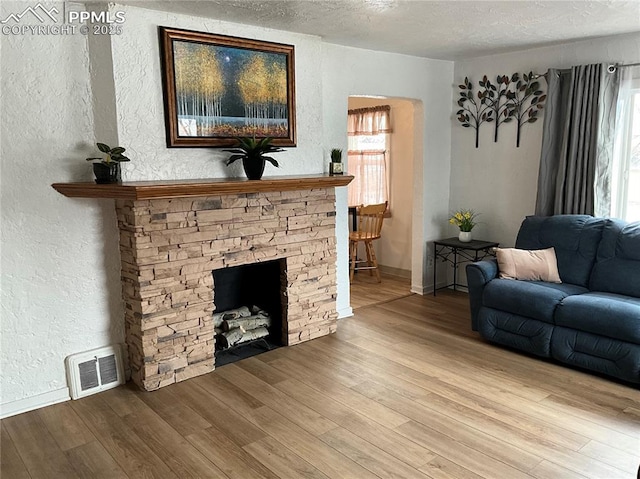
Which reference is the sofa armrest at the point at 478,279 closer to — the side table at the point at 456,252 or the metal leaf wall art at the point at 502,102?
the side table at the point at 456,252

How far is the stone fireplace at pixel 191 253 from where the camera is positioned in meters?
3.12

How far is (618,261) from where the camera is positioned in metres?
3.71

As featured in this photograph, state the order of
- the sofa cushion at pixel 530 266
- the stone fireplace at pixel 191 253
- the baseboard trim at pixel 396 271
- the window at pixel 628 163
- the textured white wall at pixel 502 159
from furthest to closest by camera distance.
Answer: the baseboard trim at pixel 396 271
the textured white wall at pixel 502 159
the window at pixel 628 163
the sofa cushion at pixel 530 266
the stone fireplace at pixel 191 253

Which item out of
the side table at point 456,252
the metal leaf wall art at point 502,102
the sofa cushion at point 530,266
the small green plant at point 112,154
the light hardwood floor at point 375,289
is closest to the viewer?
the small green plant at point 112,154

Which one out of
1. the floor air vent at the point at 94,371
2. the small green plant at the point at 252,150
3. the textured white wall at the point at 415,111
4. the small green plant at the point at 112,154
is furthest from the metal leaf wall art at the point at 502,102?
the floor air vent at the point at 94,371

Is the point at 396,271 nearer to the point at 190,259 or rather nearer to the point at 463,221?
the point at 463,221

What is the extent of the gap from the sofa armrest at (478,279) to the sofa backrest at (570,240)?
0.48 m

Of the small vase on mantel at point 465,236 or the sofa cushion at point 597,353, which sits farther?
the small vase on mantel at point 465,236

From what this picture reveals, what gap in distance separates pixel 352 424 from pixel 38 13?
291cm

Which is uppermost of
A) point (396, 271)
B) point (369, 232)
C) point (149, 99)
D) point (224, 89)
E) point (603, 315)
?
point (224, 89)

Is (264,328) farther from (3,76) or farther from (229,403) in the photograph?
(3,76)

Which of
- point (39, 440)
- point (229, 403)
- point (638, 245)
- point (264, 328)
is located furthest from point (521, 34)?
point (39, 440)

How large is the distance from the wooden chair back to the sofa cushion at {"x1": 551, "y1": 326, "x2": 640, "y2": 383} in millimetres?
2633

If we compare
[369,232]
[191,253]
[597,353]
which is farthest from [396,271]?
[191,253]
